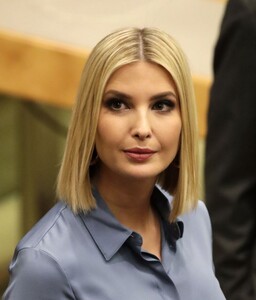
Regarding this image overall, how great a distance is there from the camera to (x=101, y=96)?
3.31 ft

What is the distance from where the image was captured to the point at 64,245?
1.02 meters

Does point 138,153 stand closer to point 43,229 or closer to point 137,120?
point 137,120

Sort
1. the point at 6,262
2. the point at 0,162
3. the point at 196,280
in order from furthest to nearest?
the point at 0,162
the point at 6,262
the point at 196,280

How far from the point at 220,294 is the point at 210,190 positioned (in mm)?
340

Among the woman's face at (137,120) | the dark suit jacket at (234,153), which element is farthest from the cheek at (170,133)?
the dark suit jacket at (234,153)

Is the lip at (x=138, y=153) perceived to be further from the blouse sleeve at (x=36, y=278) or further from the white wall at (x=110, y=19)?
the white wall at (x=110, y=19)

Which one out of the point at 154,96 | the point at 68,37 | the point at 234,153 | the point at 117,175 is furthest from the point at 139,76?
the point at 68,37

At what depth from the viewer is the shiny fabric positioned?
0.99 m

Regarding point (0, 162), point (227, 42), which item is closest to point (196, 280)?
point (227, 42)

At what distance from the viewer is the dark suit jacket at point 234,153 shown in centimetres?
140

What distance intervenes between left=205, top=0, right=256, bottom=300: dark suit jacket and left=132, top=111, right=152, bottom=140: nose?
422 millimetres

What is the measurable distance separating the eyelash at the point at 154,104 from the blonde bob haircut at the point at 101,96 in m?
0.01

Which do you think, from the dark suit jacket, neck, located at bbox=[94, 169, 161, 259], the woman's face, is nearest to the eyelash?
the woman's face

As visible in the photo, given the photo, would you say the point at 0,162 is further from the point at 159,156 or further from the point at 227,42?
the point at 159,156
